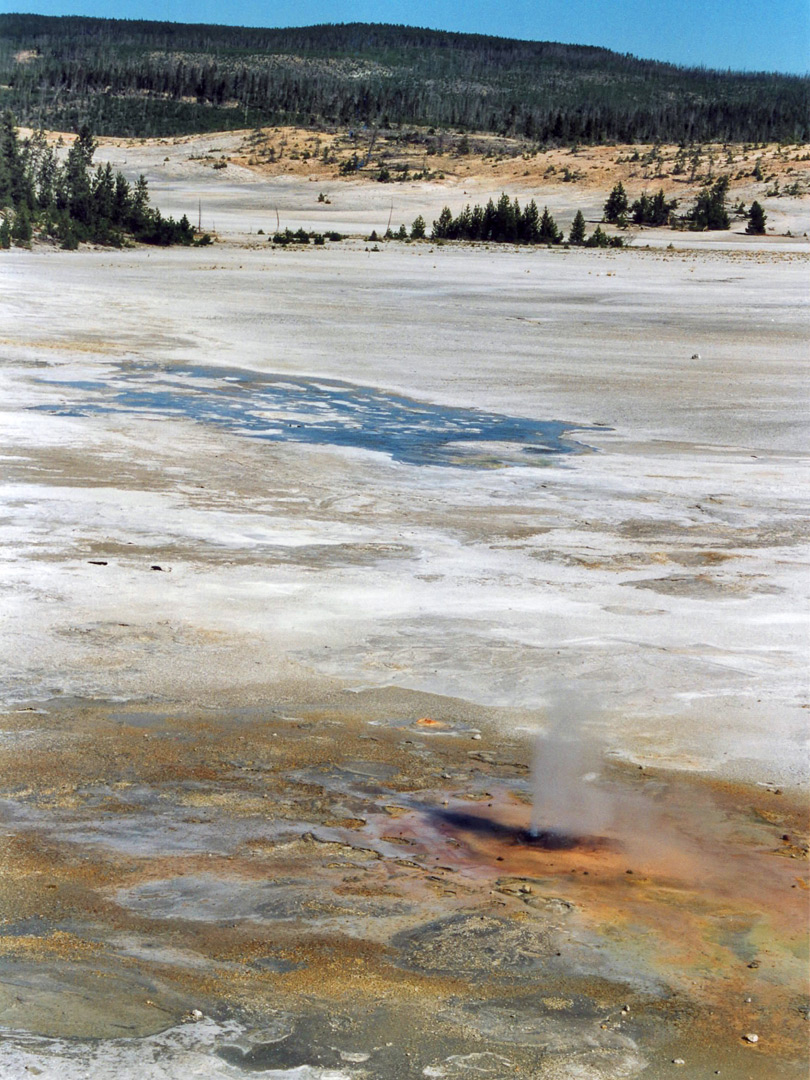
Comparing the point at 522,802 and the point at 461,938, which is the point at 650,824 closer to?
the point at 522,802

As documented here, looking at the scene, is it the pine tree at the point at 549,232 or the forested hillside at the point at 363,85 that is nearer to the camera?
the pine tree at the point at 549,232

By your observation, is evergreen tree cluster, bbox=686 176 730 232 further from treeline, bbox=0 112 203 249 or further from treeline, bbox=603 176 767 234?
treeline, bbox=0 112 203 249

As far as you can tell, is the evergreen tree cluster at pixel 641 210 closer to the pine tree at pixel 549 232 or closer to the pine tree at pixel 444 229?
the pine tree at pixel 549 232

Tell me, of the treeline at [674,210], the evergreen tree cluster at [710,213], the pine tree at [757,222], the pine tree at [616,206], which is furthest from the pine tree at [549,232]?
the pine tree at [757,222]

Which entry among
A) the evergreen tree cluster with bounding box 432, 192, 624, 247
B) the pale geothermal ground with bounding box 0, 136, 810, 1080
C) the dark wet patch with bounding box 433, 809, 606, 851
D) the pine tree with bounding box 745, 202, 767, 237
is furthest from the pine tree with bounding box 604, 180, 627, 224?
the dark wet patch with bounding box 433, 809, 606, 851

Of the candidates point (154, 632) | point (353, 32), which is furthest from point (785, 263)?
point (353, 32)

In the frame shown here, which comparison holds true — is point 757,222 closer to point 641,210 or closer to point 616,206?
point 641,210
